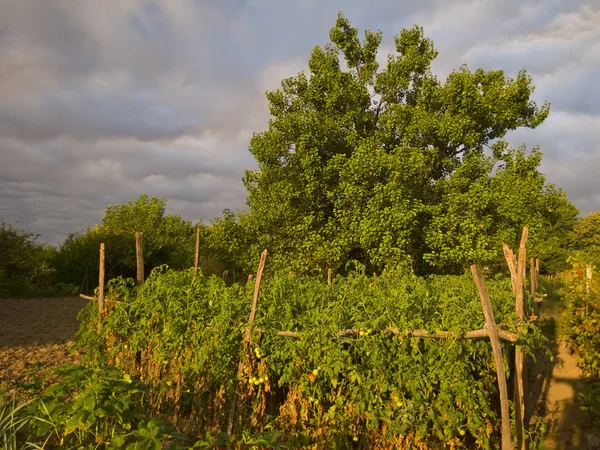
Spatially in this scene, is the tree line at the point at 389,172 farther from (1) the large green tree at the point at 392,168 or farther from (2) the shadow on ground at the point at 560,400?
(2) the shadow on ground at the point at 560,400

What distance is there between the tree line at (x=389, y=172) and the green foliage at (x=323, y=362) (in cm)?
754

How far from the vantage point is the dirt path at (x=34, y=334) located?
904 centimetres

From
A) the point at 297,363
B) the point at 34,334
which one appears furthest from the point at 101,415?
the point at 34,334

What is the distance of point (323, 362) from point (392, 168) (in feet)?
32.5

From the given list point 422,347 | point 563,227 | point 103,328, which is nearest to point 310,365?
point 422,347

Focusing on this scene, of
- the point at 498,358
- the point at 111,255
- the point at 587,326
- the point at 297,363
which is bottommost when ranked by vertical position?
the point at 297,363

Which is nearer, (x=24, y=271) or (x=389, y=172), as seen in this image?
(x=389, y=172)

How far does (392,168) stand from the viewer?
13492mm

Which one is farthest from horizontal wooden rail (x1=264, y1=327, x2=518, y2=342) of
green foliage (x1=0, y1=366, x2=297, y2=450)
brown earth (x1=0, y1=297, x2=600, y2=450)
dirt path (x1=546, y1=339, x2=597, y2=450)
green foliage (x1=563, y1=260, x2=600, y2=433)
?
dirt path (x1=546, y1=339, x2=597, y2=450)

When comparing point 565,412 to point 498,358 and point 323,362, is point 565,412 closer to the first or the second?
point 498,358

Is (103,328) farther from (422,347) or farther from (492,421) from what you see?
(492,421)

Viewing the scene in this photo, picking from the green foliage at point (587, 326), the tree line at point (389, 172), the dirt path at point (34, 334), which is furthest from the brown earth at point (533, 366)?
the tree line at point (389, 172)

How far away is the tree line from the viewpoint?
13641 mm

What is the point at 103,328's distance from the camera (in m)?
6.83
